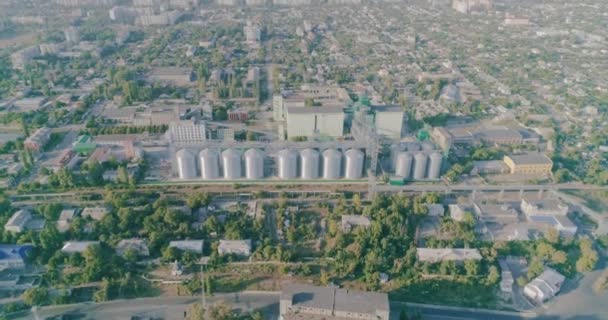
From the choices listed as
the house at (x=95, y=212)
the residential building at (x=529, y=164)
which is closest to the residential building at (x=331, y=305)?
the house at (x=95, y=212)

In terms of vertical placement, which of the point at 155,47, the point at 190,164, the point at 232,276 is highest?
the point at 155,47

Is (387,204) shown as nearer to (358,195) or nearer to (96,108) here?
(358,195)

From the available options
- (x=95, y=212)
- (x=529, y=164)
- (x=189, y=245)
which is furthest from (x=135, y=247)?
(x=529, y=164)

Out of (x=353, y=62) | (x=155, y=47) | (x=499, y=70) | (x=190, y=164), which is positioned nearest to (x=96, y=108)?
(x=190, y=164)

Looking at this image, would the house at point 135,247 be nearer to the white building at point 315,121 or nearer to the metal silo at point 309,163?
the metal silo at point 309,163

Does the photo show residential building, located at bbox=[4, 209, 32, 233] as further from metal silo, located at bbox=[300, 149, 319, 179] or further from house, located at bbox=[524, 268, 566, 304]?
house, located at bbox=[524, 268, 566, 304]
